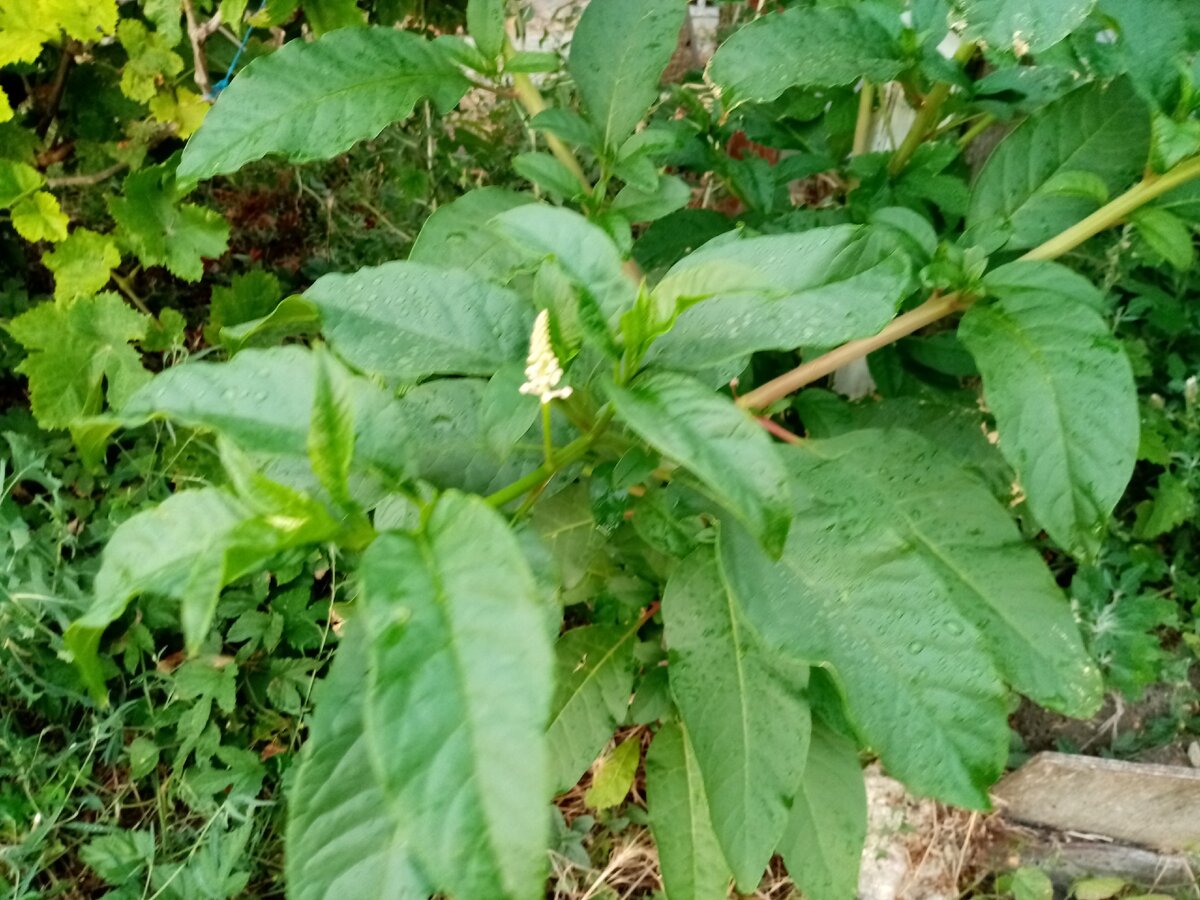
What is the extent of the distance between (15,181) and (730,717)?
128cm

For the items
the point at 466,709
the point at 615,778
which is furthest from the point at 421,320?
the point at 615,778

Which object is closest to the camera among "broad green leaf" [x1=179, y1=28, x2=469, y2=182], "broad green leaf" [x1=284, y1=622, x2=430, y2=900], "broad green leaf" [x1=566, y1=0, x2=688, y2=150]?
"broad green leaf" [x1=284, y1=622, x2=430, y2=900]

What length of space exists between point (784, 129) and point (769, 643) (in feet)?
3.00

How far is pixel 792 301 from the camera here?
70 cm

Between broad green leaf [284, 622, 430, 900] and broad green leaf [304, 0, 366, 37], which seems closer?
broad green leaf [284, 622, 430, 900]

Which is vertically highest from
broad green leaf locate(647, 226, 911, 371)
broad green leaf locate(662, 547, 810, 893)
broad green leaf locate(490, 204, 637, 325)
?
broad green leaf locate(490, 204, 637, 325)

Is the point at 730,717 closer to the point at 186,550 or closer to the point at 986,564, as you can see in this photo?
the point at 986,564

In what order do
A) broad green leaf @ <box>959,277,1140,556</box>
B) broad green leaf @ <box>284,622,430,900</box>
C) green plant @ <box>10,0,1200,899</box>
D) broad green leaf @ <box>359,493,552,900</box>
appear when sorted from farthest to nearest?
broad green leaf @ <box>959,277,1140,556</box>, broad green leaf @ <box>284,622,430,900</box>, green plant @ <box>10,0,1200,899</box>, broad green leaf @ <box>359,493,552,900</box>

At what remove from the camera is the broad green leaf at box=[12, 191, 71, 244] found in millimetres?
1353

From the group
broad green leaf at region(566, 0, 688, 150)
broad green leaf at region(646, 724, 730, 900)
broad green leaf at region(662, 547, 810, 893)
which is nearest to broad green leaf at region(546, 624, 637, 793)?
broad green leaf at region(646, 724, 730, 900)

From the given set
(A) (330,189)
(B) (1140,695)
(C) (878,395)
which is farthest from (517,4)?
(B) (1140,695)

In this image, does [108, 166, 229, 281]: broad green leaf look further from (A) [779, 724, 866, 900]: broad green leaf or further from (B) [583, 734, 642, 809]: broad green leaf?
(A) [779, 724, 866, 900]: broad green leaf

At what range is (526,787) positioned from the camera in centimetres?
44

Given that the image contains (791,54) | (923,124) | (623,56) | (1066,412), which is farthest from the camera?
(923,124)
